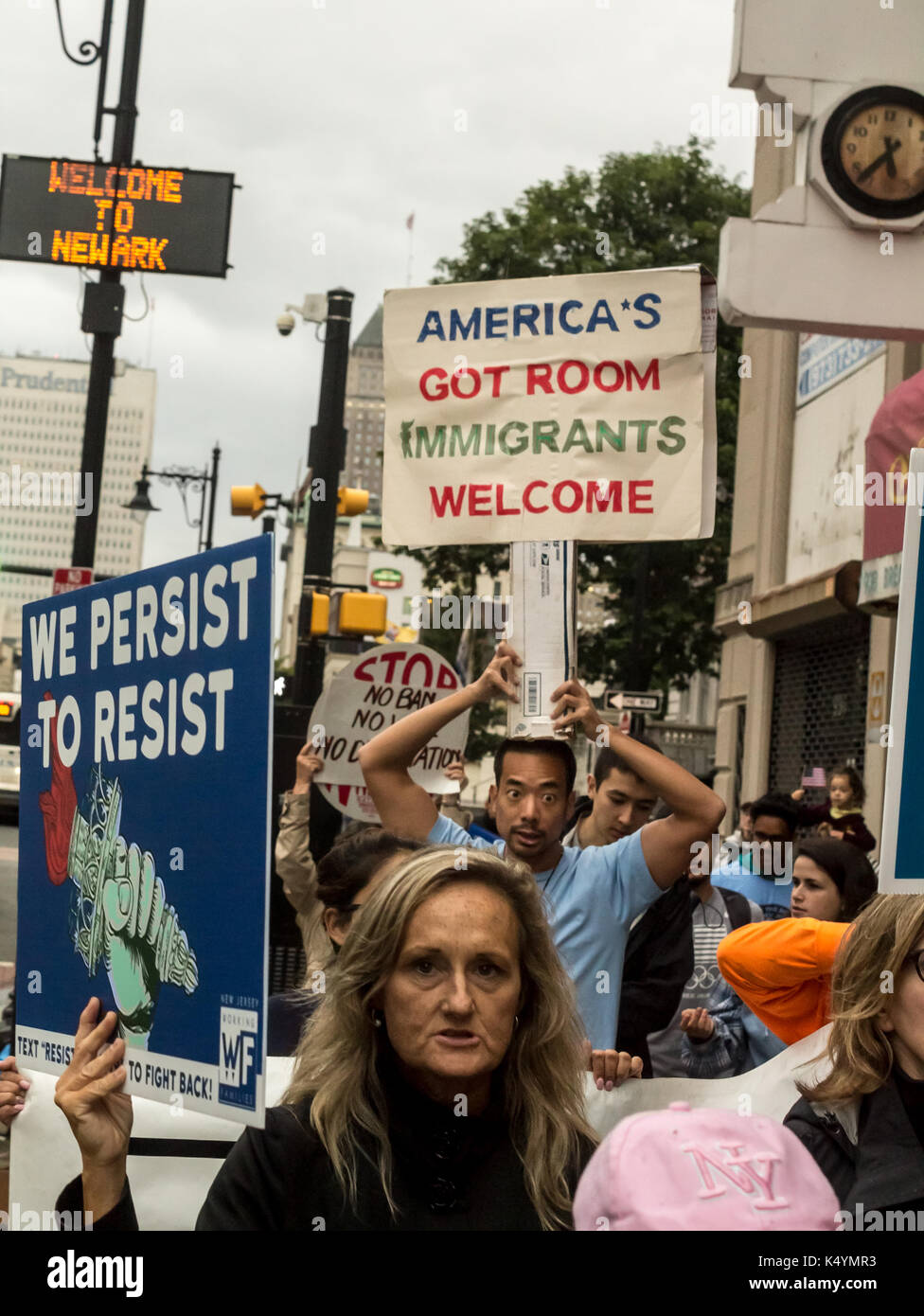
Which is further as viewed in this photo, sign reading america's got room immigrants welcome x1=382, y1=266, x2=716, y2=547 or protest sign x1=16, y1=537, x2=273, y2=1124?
sign reading america's got room immigrants welcome x1=382, y1=266, x2=716, y2=547

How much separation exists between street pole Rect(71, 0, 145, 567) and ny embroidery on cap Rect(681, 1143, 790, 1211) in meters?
10.0

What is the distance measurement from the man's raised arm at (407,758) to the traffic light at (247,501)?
40.5 ft

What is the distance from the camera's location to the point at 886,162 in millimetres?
5027

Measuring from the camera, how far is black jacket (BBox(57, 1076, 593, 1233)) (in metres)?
2.35

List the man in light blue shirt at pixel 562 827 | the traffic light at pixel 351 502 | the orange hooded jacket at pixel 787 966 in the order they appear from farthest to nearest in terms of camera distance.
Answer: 1. the traffic light at pixel 351 502
2. the man in light blue shirt at pixel 562 827
3. the orange hooded jacket at pixel 787 966

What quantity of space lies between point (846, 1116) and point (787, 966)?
649 millimetres

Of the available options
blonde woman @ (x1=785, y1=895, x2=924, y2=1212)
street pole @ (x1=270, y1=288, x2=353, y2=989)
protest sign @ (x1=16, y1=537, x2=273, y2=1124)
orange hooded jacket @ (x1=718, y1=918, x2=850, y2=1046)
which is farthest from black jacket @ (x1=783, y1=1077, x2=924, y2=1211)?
street pole @ (x1=270, y1=288, x2=353, y2=989)

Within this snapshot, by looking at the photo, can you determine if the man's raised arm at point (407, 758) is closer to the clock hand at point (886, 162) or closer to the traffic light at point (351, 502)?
the clock hand at point (886, 162)

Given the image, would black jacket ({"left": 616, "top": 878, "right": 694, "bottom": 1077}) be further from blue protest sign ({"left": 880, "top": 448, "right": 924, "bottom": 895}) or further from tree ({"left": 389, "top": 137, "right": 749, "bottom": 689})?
tree ({"left": 389, "top": 137, "right": 749, "bottom": 689})

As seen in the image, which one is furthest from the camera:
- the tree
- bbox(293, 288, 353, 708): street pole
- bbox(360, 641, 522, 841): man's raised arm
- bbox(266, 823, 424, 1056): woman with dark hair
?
the tree

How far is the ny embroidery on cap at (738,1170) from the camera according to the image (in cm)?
135

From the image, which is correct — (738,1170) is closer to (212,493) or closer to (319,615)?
(319,615)

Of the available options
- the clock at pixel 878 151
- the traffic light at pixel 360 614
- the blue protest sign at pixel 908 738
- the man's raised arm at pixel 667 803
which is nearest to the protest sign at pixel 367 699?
the clock at pixel 878 151

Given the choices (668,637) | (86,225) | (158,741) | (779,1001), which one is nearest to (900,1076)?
(779,1001)
